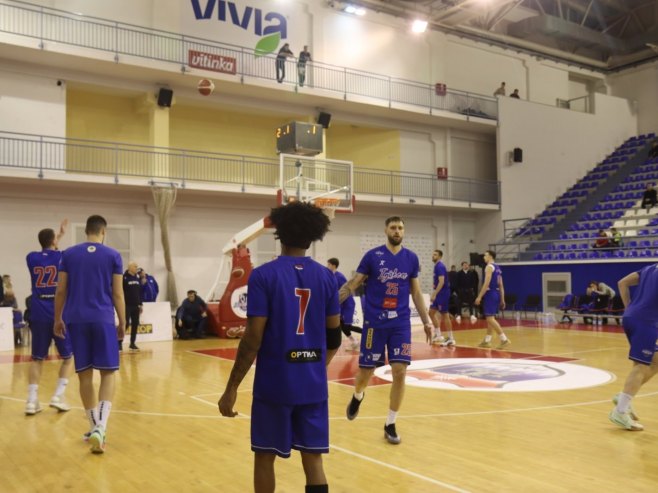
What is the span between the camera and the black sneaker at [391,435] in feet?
19.9

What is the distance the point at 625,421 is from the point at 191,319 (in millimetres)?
12433

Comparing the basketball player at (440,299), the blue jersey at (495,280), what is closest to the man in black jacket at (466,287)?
the basketball player at (440,299)

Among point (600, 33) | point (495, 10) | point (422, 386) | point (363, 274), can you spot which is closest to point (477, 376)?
point (422, 386)

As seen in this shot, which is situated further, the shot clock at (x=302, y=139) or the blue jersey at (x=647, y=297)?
the shot clock at (x=302, y=139)

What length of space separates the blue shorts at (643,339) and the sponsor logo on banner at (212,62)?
56.1 feet

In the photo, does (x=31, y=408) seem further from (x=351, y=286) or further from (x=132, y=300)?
(x=132, y=300)

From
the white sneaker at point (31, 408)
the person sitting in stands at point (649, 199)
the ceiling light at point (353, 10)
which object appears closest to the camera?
the white sneaker at point (31, 408)

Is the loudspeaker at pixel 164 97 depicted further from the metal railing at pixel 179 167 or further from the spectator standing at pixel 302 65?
the spectator standing at pixel 302 65

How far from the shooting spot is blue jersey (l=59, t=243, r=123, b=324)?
5.72 meters

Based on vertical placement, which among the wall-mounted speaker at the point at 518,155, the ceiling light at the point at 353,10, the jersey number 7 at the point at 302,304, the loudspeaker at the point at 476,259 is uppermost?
the ceiling light at the point at 353,10

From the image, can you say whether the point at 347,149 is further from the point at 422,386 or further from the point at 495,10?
the point at 422,386

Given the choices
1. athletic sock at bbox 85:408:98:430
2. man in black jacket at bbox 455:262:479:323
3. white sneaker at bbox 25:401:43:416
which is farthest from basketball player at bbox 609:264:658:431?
man in black jacket at bbox 455:262:479:323

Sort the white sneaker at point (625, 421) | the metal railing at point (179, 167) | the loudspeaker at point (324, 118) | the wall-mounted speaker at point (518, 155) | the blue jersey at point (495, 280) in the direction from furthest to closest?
the wall-mounted speaker at point (518, 155)
the loudspeaker at point (324, 118)
the metal railing at point (179, 167)
the blue jersey at point (495, 280)
the white sneaker at point (625, 421)

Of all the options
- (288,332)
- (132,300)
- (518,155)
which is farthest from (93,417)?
(518,155)
